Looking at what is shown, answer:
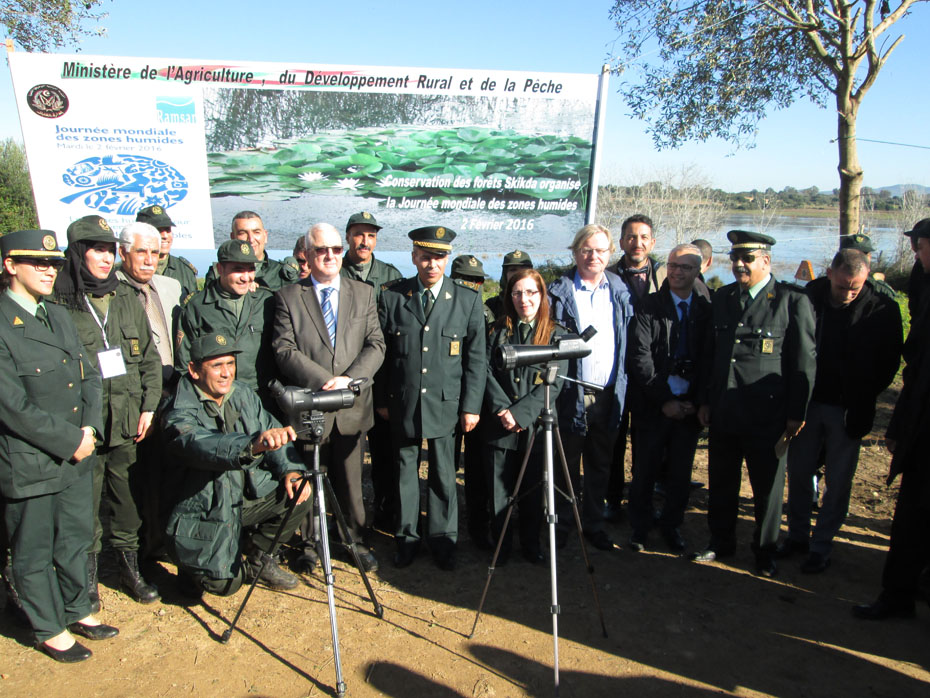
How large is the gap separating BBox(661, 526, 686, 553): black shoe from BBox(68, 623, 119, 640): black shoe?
3.60 metres

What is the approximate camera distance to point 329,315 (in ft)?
13.7

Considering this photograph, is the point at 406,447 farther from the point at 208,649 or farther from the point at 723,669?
the point at 723,669

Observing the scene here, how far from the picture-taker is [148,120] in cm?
655

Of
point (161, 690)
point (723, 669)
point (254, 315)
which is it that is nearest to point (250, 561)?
point (161, 690)

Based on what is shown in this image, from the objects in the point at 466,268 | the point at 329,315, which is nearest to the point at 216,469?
the point at 329,315

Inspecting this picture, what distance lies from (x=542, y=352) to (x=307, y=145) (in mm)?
4907

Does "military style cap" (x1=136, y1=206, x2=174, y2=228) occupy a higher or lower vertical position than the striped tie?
higher

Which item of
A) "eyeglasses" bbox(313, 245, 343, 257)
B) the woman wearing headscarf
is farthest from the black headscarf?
"eyeglasses" bbox(313, 245, 343, 257)

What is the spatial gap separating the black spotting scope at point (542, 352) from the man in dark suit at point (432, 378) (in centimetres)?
98

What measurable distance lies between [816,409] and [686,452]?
900mm

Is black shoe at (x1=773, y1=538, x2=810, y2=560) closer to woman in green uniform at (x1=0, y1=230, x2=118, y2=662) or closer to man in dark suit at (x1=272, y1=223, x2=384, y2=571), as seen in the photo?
man in dark suit at (x1=272, y1=223, x2=384, y2=571)

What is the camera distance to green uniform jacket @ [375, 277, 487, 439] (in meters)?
4.21

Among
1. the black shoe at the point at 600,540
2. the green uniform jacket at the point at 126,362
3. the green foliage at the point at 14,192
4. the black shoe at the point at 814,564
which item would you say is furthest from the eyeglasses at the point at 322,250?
the green foliage at the point at 14,192

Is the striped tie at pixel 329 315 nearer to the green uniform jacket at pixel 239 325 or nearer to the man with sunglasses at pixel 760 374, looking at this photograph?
the green uniform jacket at pixel 239 325
